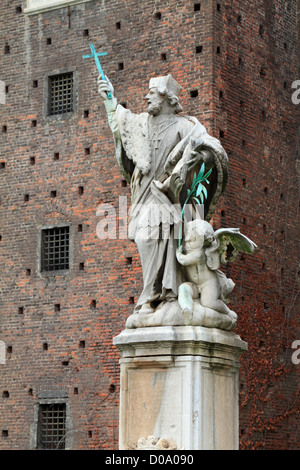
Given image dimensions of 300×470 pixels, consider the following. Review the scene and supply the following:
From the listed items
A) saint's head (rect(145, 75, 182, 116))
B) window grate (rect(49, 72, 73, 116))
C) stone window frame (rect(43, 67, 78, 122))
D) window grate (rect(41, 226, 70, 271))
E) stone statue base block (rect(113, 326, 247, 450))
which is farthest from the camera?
window grate (rect(49, 72, 73, 116))

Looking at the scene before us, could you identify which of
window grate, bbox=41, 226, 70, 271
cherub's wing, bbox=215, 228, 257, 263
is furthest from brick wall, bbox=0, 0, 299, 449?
cherub's wing, bbox=215, 228, 257, 263

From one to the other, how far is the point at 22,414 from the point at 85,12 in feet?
27.5

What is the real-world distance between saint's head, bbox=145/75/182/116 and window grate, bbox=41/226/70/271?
40.0ft

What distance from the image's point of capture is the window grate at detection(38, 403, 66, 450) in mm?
20938

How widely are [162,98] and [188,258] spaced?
4.98ft

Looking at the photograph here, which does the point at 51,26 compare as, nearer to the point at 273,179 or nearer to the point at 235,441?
the point at 273,179

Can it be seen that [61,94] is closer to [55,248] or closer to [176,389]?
[55,248]

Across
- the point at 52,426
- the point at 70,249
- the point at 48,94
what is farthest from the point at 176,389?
the point at 48,94

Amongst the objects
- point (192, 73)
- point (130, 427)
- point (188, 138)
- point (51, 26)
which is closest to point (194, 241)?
point (188, 138)

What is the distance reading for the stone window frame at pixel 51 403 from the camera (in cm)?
2070

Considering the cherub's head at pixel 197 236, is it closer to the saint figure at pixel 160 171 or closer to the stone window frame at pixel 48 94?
the saint figure at pixel 160 171

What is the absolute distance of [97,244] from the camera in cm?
2112

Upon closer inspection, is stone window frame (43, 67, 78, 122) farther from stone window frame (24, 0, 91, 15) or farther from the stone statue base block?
the stone statue base block

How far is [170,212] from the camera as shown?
9172mm
